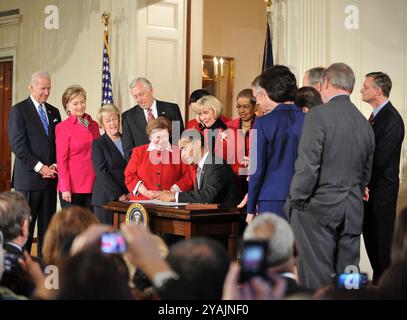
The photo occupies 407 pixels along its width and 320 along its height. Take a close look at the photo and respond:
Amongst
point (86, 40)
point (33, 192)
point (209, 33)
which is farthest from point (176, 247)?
point (209, 33)

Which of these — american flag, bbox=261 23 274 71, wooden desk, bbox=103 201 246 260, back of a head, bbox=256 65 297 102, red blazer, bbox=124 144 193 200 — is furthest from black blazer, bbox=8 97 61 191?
back of a head, bbox=256 65 297 102

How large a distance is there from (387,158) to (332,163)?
3.70ft

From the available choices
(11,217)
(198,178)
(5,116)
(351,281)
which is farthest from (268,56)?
(5,116)

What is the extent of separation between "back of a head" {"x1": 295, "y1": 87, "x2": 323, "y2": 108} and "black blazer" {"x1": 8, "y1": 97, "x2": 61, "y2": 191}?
263 centimetres

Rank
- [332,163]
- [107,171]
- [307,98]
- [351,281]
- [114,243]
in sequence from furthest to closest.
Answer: [107,171] < [307,98] < [332,163] < [351,281] < [114,243]

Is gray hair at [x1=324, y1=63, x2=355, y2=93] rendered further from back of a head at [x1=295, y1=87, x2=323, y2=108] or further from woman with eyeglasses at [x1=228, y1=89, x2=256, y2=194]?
woman with eyeglasses at [x1=228, y1=89, x2=256, y2=194]

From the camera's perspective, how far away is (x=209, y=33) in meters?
11.6

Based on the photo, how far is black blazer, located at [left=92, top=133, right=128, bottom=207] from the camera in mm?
6344

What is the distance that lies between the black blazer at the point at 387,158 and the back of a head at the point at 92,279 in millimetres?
3585

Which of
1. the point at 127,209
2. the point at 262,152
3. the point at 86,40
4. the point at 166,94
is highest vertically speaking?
the point at 86,40

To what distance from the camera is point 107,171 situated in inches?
253

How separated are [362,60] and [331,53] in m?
0.30

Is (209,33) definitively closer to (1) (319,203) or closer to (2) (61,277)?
(1) (319,203)

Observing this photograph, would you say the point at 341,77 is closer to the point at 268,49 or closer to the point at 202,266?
the point at 202,266
